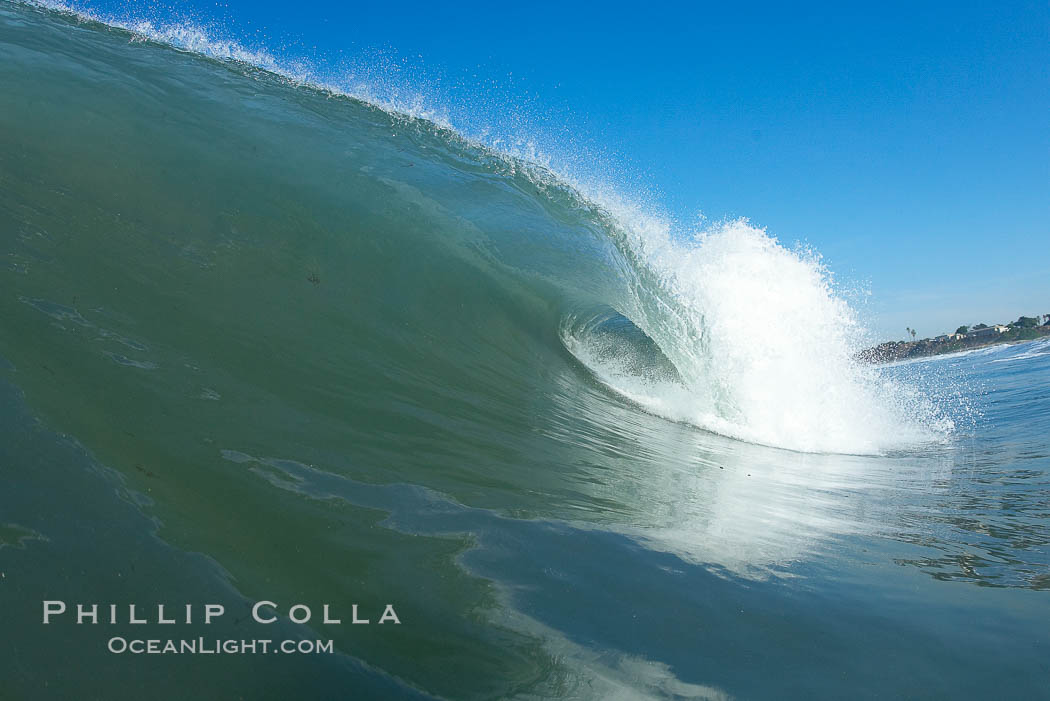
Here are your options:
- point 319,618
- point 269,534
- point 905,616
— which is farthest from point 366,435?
point 905,616

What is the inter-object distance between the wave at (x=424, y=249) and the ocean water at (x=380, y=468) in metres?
0.06

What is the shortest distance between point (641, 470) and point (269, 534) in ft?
9.71

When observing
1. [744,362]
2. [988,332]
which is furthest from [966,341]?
[744,362]

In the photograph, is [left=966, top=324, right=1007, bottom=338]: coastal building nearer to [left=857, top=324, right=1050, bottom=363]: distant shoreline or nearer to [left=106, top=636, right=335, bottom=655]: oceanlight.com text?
[left=857, top=324, right=1050, bottom=363]: distant shoreline

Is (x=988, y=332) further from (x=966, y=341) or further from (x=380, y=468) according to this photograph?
(x=380, y=468)

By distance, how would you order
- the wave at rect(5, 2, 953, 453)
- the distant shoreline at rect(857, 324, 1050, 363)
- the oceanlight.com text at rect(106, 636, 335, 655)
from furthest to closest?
1. the distant shoreline at rect(857, 324, 1050, 363)
2. the wave at rect(5, 2, 953, 453)
3. the oceanlight.com text at rect(106, 636, 335, 655)

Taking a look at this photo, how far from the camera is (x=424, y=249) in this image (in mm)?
6836

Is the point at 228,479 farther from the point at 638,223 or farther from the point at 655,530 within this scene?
the point at 638,223

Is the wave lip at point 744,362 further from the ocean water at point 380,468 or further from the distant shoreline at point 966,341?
the distant shoreline at point 966,341

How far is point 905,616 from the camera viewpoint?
2.38 metres

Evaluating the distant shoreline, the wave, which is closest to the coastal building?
the distant shoreline

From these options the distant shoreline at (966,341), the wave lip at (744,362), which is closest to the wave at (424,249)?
the wave lip at (744,362)

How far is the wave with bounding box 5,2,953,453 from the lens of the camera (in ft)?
16.5

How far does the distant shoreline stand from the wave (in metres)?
82.1
